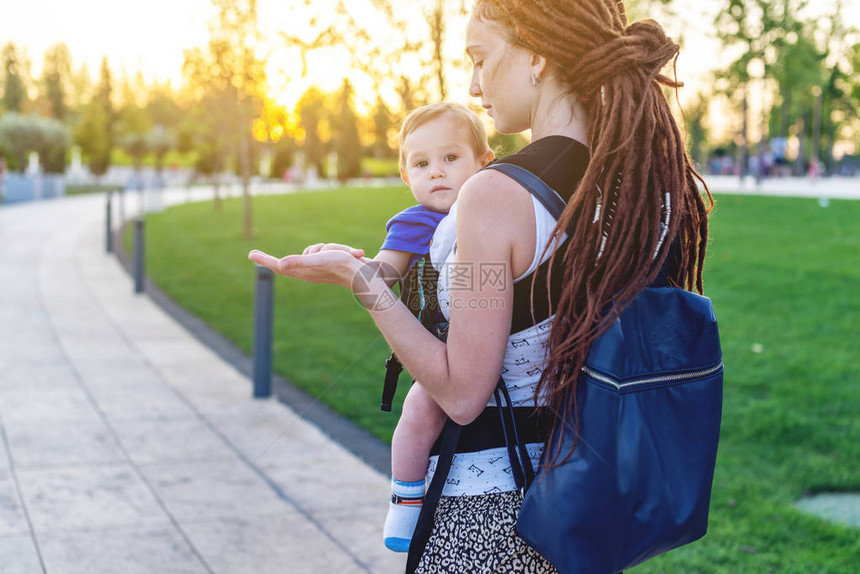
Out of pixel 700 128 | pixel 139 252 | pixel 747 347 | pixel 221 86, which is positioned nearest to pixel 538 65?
pixel 747 347

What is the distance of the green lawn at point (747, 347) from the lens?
153 inches

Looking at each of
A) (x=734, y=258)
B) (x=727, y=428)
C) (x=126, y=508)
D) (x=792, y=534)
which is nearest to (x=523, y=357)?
(x=792, y=534)

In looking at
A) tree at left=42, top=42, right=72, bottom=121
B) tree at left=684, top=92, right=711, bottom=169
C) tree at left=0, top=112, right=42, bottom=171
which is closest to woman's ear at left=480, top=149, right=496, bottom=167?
tree at left=684, top=92, right=711, bottom=169

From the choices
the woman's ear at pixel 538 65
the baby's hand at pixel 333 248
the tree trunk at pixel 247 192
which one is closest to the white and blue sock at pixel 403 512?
the baby's hand at pixel 333 248

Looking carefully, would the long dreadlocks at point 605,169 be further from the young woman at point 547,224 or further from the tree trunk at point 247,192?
the tree trunk at point 247,192

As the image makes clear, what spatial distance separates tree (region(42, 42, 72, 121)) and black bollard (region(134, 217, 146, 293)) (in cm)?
7233

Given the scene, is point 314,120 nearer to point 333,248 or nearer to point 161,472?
point 333,248

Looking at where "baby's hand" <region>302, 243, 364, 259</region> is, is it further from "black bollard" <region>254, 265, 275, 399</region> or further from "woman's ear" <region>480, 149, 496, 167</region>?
"black bollard" <region>254, 265, 275, 399</region>

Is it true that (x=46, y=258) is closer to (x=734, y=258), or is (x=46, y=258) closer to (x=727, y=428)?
(x=734, y=258)

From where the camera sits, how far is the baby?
1640 millimetres

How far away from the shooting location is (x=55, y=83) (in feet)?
258

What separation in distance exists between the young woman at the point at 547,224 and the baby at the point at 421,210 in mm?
90

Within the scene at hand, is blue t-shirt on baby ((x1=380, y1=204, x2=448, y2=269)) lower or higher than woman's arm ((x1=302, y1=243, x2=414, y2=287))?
higher

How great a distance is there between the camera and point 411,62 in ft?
8.36
